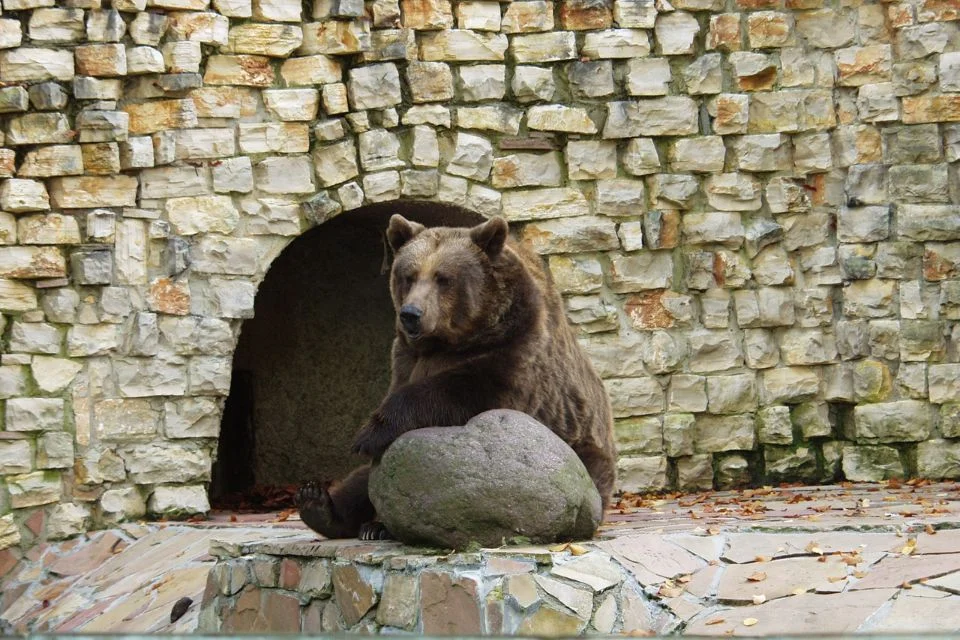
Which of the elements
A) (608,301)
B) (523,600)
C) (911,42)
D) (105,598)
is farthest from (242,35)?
(523,600)

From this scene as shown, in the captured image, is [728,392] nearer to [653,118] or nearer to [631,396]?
[631,396]

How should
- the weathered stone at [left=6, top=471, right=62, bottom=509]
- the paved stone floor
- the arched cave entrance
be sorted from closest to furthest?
the paved stone floor → the weathered stone at [left=6, top=471, right=62, bottom=509] → the arched cave entrance

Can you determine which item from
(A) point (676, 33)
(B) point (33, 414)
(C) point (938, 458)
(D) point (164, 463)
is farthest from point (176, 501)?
(C) point (938, 458)

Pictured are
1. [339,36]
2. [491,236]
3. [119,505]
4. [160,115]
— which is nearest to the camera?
[491,236]

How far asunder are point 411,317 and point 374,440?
51cm

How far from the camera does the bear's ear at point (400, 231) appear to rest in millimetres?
5875

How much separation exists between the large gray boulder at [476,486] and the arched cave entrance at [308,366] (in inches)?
213

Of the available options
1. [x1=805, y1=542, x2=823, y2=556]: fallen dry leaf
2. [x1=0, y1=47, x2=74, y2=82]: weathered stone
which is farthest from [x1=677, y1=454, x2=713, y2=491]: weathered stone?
[x1=0, y1=47, x2=74, y2=82]: weathered stone

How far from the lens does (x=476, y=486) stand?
16.5 ft

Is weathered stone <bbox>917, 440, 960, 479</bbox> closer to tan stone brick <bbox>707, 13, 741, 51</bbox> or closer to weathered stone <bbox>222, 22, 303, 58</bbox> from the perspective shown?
tan stone brick <bbox>707, 13, 741, 51</bbox>

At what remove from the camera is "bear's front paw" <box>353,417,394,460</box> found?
209 inches

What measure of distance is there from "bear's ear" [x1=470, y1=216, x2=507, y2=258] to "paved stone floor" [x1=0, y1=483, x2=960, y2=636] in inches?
50.4

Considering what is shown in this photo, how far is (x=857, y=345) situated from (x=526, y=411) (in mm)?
3838

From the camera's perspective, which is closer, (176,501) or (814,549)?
(814,549)
